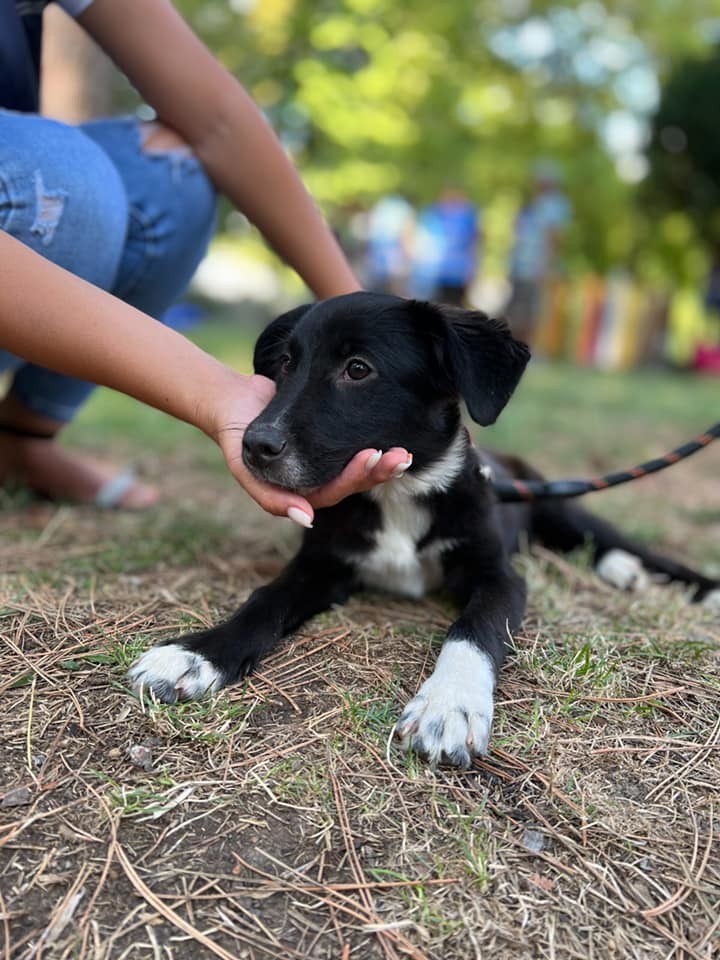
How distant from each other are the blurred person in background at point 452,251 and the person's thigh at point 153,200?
1185cm

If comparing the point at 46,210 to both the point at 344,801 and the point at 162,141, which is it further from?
the point at 344,801

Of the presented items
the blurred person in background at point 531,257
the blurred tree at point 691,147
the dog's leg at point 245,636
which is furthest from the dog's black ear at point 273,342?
the blurred tree at point 691,147

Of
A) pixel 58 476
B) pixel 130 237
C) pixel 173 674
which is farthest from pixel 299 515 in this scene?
pixel 58 476

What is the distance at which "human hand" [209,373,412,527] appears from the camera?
7.72 feet

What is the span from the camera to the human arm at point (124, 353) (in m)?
2.29

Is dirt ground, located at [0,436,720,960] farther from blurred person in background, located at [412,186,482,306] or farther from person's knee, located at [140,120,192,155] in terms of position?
blurred person in background, located at [412,186,482,306]

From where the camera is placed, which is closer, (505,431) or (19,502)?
(19,502)

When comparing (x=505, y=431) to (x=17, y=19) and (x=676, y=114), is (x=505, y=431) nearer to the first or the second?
(x=17, y=19)

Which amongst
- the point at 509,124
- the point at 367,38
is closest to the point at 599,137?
the point at 509,124

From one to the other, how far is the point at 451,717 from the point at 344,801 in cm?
34

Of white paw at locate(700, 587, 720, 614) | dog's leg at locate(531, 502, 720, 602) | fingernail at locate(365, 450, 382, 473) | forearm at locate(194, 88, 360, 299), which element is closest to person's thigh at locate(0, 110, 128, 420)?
forearm at locate(194, 88, 360, 299)

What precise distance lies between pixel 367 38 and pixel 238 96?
13.4 metres

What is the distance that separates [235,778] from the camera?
1981 millimetres

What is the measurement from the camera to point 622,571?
374 cm
